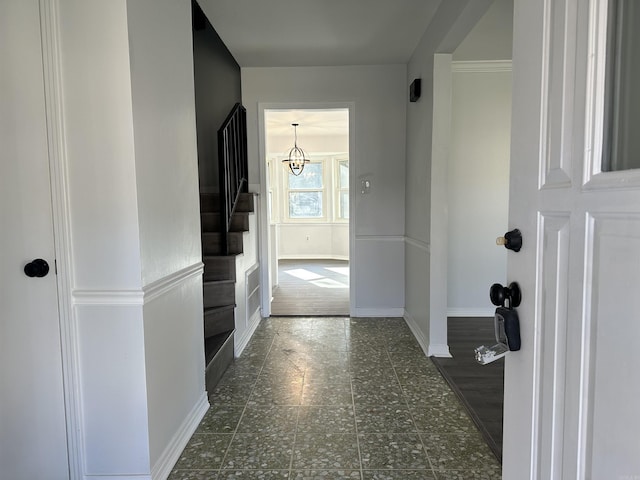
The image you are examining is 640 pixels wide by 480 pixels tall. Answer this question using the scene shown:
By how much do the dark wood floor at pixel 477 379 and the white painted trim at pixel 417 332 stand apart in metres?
0.16

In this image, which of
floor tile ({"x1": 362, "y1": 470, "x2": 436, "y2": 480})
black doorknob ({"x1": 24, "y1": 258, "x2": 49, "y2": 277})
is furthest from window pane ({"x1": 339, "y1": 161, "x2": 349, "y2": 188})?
black doorknob ({"x1": 24, "y1": 258, "x2": 49, "y2": 277})

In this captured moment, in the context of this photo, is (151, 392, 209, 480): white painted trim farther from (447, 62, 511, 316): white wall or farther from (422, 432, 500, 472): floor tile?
(447, 62, 511, 316): white wall

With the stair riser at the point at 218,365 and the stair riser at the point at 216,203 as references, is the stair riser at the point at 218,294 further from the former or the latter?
the stair riser at the point at 216,203

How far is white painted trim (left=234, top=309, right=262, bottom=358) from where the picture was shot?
302 cm

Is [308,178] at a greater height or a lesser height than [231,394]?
greater

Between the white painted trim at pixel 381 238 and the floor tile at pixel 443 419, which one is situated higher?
the white painted trim at pixel 381 238

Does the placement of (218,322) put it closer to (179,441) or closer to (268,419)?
(268,419)

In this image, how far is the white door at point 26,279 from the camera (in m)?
1.36

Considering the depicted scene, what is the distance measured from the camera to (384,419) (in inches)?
81.8

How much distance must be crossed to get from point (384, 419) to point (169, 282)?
133 centimetres

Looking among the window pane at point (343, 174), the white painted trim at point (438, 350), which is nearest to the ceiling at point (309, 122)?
the window pane at point (343, 174)

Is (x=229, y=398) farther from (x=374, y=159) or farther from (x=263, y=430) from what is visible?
(x=374, y=159)

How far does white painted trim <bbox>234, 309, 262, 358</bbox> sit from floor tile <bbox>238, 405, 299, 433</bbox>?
0.83 m

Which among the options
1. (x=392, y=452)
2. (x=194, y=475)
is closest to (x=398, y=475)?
(x=392, y=452)
